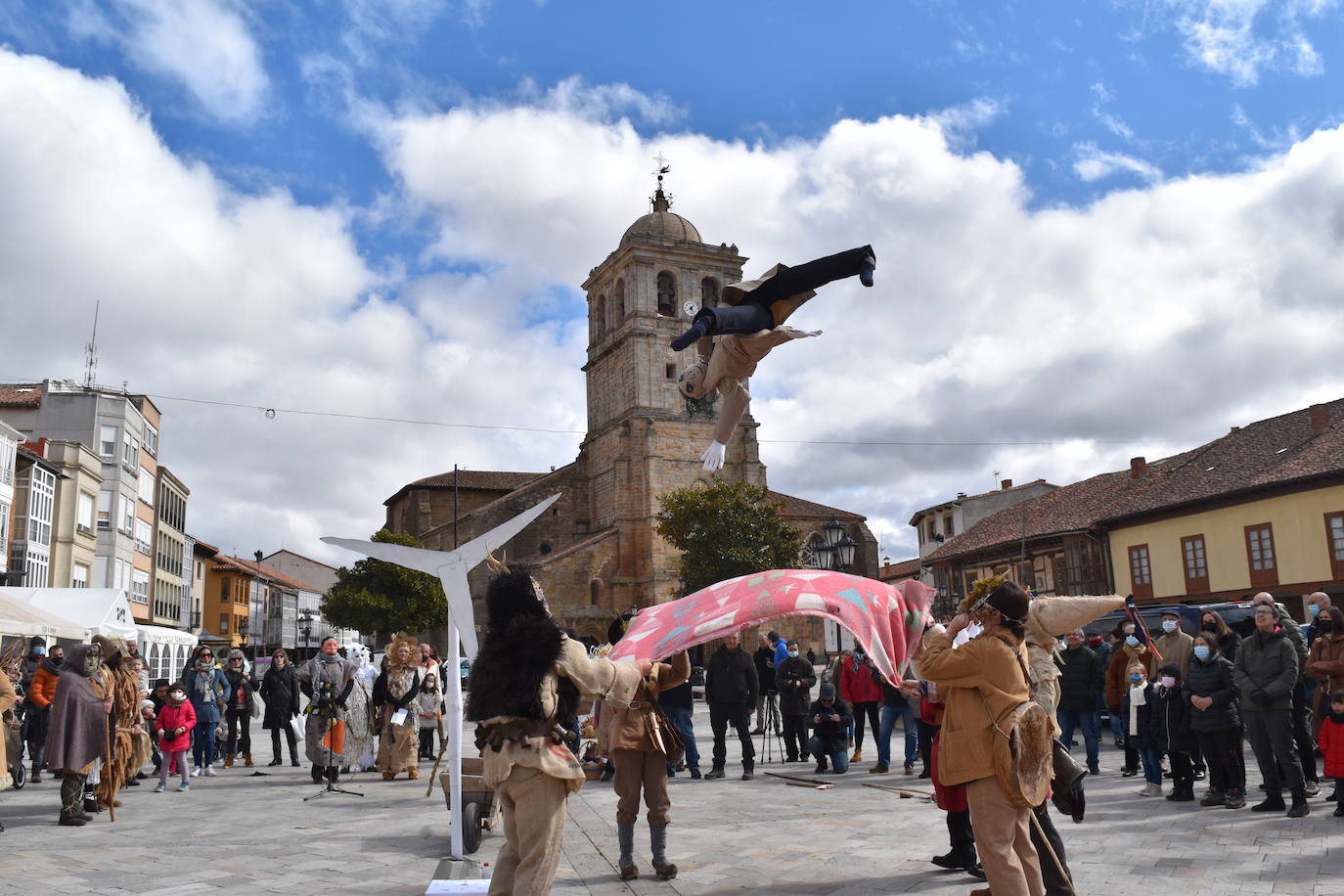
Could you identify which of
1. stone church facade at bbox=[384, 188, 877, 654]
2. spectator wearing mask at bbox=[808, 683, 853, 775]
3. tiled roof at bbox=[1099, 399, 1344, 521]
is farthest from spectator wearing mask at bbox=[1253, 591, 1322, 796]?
stone church facade at bbox=[384, 188, 877, 654]

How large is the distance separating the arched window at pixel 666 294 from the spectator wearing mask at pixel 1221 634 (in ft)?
153

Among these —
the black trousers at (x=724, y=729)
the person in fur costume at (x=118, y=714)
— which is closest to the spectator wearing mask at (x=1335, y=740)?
the black trousers at (x=724, y=729)

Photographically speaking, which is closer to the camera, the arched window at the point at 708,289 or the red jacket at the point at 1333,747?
the red jacket at the point at 1333,747

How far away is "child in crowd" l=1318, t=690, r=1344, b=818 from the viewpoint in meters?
8.40

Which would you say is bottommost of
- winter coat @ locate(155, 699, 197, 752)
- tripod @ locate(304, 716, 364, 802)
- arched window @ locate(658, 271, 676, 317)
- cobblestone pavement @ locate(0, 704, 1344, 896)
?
cobblestone pavement @ locate(0, 704, 1344, 896)

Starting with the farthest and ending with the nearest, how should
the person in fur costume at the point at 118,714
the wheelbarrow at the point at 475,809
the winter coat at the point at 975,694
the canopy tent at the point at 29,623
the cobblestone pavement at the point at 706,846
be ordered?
1. the canopy tent at the point at 29,623
2. the person in fur costume at the point at 118,714
3. the wheelbarrow at the point at 475,809
4. the cobblestone pavement at the point at 706,846
5. the winter coat at the point at 975,694

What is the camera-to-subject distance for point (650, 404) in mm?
54031

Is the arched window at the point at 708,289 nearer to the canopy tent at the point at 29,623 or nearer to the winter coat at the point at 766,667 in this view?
the winter coat at the point at 766,667

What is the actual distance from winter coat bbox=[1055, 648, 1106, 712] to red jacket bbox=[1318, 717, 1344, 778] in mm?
3326

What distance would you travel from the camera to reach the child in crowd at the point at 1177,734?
9711 mm

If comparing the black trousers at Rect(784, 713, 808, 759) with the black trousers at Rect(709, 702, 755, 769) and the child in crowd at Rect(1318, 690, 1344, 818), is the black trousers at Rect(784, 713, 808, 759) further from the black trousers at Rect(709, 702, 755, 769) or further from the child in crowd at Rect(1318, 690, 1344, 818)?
the child in crowd at Rect(1318, 690, 1344, 818)

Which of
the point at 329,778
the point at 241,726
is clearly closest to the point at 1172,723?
the point at 329,778

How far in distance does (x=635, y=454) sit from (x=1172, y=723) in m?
44.4

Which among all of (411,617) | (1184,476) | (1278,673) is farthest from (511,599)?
(411,617)
